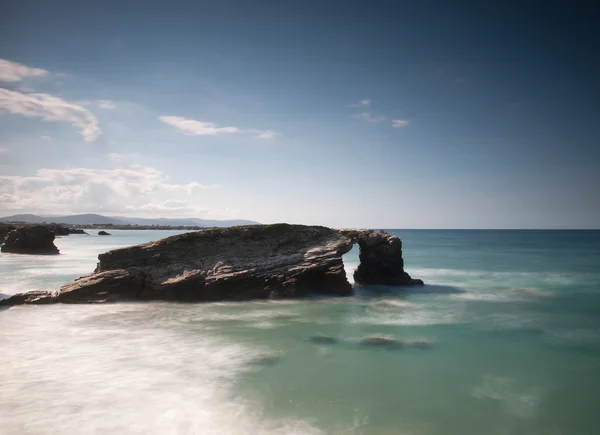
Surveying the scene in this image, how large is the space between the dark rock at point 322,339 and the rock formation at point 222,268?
19.0 feet

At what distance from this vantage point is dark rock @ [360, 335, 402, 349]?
1054 centimetres

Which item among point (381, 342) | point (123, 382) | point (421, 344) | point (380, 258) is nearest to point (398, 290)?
point (380, 258)

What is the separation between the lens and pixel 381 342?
10891 mm

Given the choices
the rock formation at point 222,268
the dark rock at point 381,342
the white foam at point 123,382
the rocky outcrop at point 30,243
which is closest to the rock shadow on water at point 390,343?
the dark rock at point 381,342

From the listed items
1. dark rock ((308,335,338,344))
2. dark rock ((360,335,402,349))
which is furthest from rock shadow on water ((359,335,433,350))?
dark rock ((308,335,338,344))

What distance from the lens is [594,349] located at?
35.3 ft

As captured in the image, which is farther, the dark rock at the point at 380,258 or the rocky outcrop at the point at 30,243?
the rocky outcrop at the point at 30,243

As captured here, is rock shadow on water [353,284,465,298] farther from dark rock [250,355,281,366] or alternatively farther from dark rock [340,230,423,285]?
dark rock [250,355,281,366]

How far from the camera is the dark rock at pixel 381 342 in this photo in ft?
34.6

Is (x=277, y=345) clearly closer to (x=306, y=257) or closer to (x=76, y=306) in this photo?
(x=306, y=257)

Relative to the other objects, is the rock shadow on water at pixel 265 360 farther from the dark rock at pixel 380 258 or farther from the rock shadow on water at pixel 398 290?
the dark rock at pixel 380 258

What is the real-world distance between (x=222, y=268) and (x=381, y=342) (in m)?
8.92

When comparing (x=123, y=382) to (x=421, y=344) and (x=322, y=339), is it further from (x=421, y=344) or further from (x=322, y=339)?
(x=421, y=344)

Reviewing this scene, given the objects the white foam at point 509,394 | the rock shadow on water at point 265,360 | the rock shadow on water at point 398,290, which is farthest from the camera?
the rock shadow on water at point 398,290
